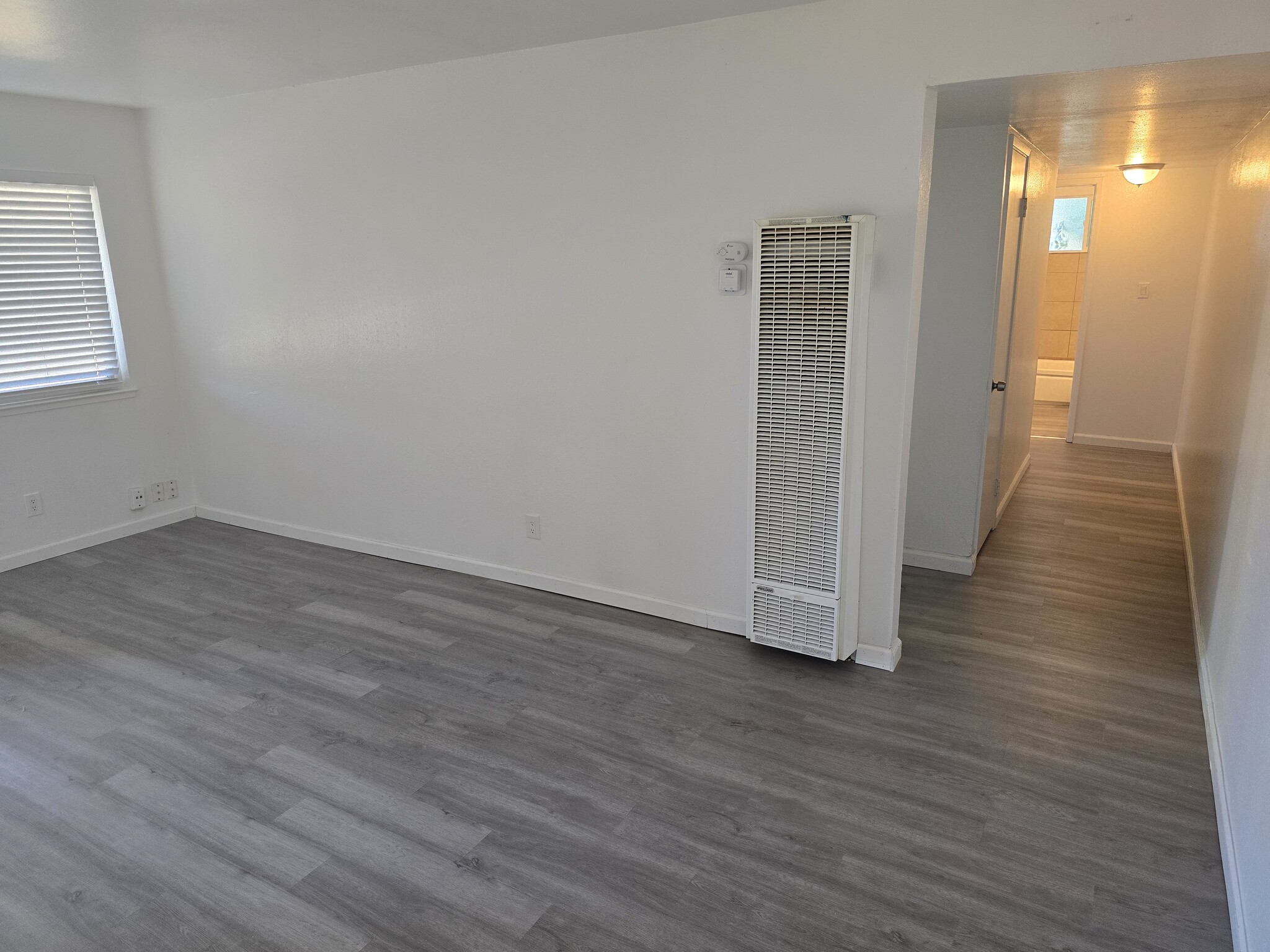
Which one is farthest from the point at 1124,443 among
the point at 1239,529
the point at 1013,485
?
the point at 1239,529

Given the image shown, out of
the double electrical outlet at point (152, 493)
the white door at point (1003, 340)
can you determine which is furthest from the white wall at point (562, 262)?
the white door at point (1003, 340)

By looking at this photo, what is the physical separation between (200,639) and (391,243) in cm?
197

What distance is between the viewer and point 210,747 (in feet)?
8.88

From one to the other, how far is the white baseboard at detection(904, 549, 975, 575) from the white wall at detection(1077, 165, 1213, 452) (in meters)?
3.63

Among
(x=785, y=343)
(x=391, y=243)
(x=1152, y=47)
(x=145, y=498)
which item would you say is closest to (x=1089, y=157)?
(x=1152, y=47)

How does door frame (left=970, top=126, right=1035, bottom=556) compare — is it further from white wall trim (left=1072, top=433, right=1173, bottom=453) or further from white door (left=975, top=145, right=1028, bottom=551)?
white wall trim (left=1072, top=433, right=1173, bottom=453)

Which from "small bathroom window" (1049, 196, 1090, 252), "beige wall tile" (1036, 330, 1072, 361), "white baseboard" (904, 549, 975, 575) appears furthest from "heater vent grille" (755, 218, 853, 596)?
"small bathroom window" (1049, 196, 1090, 252)

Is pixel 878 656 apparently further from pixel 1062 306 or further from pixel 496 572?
pixel 1062 306

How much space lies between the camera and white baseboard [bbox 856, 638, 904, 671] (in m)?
3.15

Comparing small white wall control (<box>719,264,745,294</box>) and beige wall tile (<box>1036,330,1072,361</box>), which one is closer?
small white wall control (<box>719,264,745,294</box>)

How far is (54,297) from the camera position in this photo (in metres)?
4.44

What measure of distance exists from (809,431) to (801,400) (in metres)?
0.11

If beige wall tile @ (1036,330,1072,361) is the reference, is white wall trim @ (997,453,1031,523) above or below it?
below

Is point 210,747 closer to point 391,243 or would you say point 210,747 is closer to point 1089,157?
point 391,243
